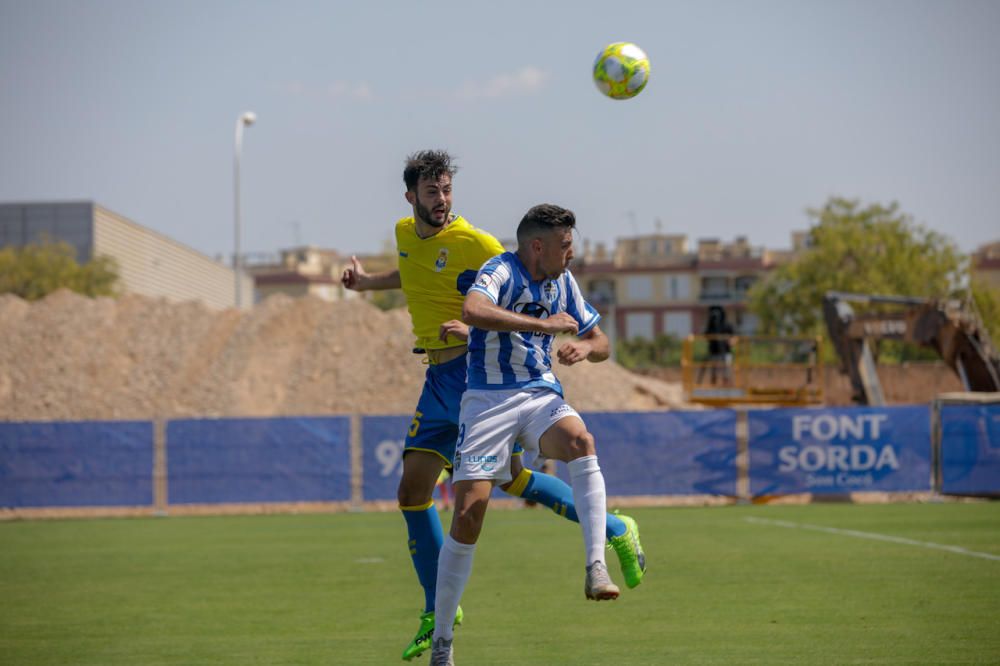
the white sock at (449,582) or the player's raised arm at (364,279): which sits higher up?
the player's raised arm at (364,279)

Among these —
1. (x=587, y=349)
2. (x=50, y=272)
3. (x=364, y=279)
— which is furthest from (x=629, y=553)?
(x=50, y=272)

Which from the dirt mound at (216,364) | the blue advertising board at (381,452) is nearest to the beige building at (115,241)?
the dirt mound at (216,364)

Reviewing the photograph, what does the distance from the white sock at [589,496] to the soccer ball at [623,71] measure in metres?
2.69

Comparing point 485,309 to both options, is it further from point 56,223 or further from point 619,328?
point 619,328

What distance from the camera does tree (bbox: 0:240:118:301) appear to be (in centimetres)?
5012

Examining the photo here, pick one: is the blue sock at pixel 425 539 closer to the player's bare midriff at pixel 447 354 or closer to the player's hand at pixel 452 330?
the player's bare midriff at pixel 447 354

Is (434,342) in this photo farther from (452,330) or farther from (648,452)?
(648,452)

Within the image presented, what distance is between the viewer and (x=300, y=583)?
11.2 m

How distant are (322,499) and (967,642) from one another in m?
16.9

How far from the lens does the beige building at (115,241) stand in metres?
51.1

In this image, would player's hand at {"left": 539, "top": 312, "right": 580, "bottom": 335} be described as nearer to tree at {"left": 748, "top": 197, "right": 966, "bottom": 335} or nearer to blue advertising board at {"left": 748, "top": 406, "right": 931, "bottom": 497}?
blue advertising board at {"left": 748, "top": 406, "right": 931, "bottom": 497}

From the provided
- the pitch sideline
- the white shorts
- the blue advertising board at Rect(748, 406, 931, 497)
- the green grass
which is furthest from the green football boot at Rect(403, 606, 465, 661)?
the blue advertising board at Rect(748, 406, 931, 497)

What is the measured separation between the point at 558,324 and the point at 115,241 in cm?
4877

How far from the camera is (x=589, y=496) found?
21.0 feet
